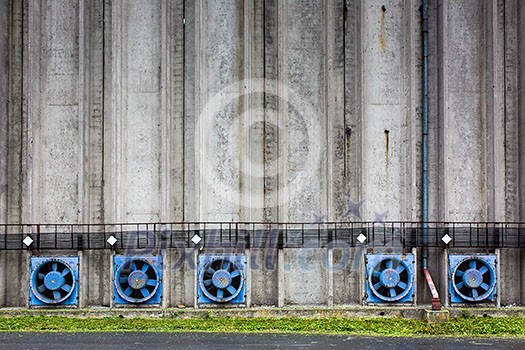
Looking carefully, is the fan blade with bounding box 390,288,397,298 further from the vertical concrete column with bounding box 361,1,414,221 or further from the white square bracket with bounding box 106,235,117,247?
the white square bracket with bounding box 106,235,117,247

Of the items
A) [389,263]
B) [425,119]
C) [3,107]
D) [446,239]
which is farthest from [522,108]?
[3,107]

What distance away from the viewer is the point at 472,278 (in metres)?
20.4

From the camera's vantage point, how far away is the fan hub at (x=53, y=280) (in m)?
20.2

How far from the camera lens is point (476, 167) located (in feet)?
70.4

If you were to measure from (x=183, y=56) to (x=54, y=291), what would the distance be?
347 inches

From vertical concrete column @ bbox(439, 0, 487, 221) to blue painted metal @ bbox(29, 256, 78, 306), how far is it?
12.7 metres

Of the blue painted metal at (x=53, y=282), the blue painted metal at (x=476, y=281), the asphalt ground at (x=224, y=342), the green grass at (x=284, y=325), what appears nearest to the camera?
the asphalt ground at (x=224, y=342)

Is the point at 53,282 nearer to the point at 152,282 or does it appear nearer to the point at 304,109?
the point at 152,282

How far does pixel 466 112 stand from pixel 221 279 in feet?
32.8

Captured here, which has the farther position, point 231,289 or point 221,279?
point 231,289

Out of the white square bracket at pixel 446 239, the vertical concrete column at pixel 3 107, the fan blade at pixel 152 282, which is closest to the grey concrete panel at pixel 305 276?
the white square bracket at pixel 446 239

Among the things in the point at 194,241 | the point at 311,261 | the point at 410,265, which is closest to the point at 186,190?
the point at 194,241

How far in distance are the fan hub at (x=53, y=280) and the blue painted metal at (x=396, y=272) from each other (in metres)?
10.00

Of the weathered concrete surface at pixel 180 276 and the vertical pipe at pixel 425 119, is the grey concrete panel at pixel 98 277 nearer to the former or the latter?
the weathered concrete surface at pixel 180 276
